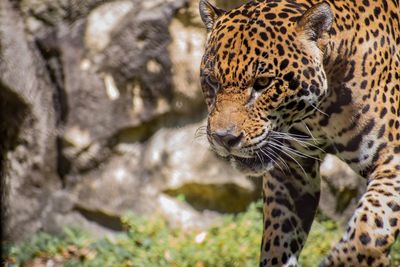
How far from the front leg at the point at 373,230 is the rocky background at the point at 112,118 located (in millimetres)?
3892

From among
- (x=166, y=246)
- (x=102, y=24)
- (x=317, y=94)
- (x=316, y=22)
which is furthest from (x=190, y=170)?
(x=316, y=22)

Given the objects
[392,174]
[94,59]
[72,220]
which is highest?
[392,174]

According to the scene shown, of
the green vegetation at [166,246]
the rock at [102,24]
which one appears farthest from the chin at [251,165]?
the rock at [102,24]

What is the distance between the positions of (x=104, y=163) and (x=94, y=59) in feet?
3.77

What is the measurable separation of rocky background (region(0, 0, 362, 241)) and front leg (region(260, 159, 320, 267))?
2.95 meters

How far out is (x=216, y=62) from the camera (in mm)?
6141

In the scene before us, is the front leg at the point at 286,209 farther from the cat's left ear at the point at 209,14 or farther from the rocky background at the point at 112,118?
the rocky background at the point at 112,118

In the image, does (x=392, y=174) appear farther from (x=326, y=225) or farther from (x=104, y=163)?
(x=104, y=163)

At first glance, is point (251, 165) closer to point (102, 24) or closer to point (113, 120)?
point (113, 120)

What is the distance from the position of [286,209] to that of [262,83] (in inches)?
54.1

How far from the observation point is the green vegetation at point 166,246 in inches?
363

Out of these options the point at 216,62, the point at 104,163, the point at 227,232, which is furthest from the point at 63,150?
the point at 216,62

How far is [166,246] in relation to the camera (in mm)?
9523

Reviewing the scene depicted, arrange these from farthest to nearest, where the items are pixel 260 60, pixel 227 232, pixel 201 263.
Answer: pixel 227 232 < pixel 201 263 < pixel 260 60
